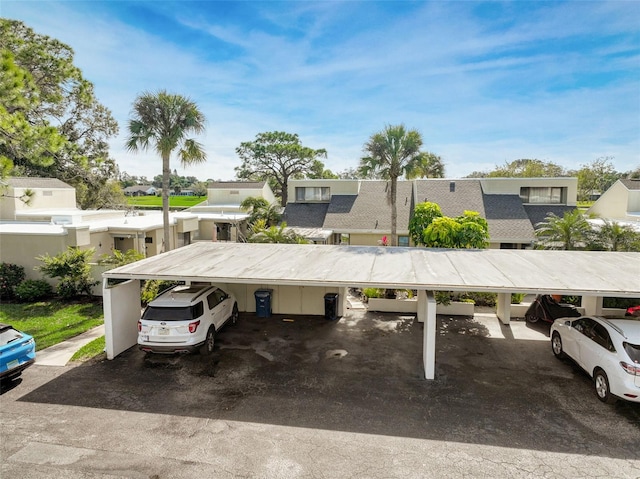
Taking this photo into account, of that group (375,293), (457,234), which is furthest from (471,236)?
(375,293)

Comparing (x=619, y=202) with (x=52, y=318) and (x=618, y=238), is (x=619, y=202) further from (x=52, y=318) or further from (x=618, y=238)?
(x=52, y=318)

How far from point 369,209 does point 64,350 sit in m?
19.3

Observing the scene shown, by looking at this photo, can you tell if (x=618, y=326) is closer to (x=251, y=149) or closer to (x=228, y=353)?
(x=228, y=353)

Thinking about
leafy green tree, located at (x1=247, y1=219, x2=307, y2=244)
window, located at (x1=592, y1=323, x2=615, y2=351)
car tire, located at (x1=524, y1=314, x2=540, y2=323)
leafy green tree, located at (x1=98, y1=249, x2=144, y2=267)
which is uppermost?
leafy green tree, located at (x1=247, y1=219, x2=307, y2=244)

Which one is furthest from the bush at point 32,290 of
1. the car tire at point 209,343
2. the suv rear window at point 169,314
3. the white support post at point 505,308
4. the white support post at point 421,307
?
the white support post at point 505,308

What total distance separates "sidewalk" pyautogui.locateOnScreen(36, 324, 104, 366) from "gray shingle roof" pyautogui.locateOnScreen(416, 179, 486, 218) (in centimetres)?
2003

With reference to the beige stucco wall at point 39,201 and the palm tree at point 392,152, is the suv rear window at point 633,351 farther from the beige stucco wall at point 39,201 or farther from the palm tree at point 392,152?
the beige stucco wall at point 39,201

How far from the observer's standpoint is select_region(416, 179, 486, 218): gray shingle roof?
81.5 ft

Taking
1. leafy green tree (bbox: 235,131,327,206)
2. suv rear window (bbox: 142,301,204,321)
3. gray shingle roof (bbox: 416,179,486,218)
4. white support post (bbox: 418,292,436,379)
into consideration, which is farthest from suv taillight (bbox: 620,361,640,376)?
leafy green tree (bbox: 235,131,327,206)

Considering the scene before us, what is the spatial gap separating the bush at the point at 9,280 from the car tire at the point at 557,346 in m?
20.3

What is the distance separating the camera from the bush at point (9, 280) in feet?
53.4

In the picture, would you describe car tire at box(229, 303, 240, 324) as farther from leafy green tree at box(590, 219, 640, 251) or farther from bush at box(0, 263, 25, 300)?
leafy green tree at box(590, 219, 640, 251)

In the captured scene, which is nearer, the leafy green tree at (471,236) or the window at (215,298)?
the window at (215,298)

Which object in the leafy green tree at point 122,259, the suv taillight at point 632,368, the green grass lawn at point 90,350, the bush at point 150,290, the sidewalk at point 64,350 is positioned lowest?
the sidewalk at point 64,350
